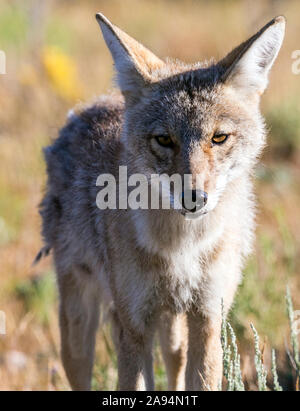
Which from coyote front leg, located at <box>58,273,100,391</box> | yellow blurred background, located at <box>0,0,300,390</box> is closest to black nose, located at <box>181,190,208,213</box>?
Result: yellow blurred background, located at <box>0,0,300,390</box>

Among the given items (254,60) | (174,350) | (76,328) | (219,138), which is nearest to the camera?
(219,138)

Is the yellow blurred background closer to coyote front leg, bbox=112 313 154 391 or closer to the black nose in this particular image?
coyote front leg, bbox=112 313 154 391

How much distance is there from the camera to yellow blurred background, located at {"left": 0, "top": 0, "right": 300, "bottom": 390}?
19.0 ft

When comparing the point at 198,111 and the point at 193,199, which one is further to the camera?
the point at 198,111

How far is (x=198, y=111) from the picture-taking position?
12.1 feet

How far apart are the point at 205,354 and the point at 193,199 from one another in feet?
3.87

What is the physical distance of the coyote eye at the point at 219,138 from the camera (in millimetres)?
3629

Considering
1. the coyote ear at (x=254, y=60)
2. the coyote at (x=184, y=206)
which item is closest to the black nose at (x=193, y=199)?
the coyote at (x=184, y=206)

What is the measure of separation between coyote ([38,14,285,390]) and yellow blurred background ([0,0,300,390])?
0.48 meters

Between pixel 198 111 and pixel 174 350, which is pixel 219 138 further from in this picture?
pixel 174 350

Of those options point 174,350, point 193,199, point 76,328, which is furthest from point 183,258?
point 76,328

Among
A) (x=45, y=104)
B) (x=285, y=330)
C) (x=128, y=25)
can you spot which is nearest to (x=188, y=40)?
(x=128, y=25)

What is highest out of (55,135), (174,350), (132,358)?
(55,135)
